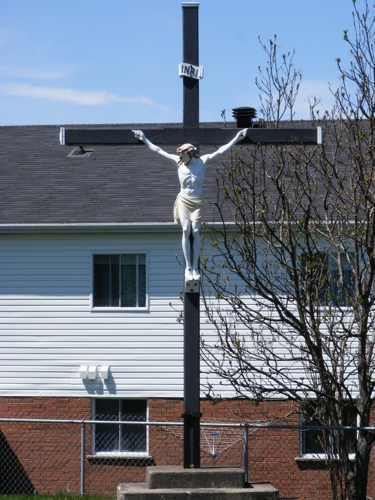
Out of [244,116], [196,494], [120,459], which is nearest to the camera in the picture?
[196,494]

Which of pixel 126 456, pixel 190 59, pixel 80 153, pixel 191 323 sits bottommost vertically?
pixel 126 456

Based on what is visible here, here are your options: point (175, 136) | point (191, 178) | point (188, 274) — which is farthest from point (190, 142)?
point (188, 274)

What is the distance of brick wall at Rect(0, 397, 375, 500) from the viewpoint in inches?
628

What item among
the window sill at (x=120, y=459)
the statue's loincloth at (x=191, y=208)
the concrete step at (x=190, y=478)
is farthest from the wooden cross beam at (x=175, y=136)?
the window sill at (x=120, y=459)

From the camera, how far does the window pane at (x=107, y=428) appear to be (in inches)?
654

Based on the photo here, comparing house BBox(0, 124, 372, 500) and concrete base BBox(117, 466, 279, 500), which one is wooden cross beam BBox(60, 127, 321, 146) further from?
house BBox(0, 124, 372, 500)

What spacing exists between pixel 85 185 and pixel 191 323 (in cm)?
A: 1055

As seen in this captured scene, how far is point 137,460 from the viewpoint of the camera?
16297 millimetres

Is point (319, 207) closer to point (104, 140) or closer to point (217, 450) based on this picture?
point (217, 450)

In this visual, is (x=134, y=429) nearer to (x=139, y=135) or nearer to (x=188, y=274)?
(x=188, y=274)

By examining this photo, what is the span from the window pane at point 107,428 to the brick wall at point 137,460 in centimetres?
25

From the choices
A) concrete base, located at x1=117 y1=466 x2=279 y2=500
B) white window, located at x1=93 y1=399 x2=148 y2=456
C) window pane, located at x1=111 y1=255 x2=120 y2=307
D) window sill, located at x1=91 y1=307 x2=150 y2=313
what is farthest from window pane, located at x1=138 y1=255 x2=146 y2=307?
concrete base, located at x1=117 y1=466 x2=279 y2=500

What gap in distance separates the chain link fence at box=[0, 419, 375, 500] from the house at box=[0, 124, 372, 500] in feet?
0.12

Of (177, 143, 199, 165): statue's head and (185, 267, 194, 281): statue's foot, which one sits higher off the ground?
(177, 143, 199, 165): statue's head
